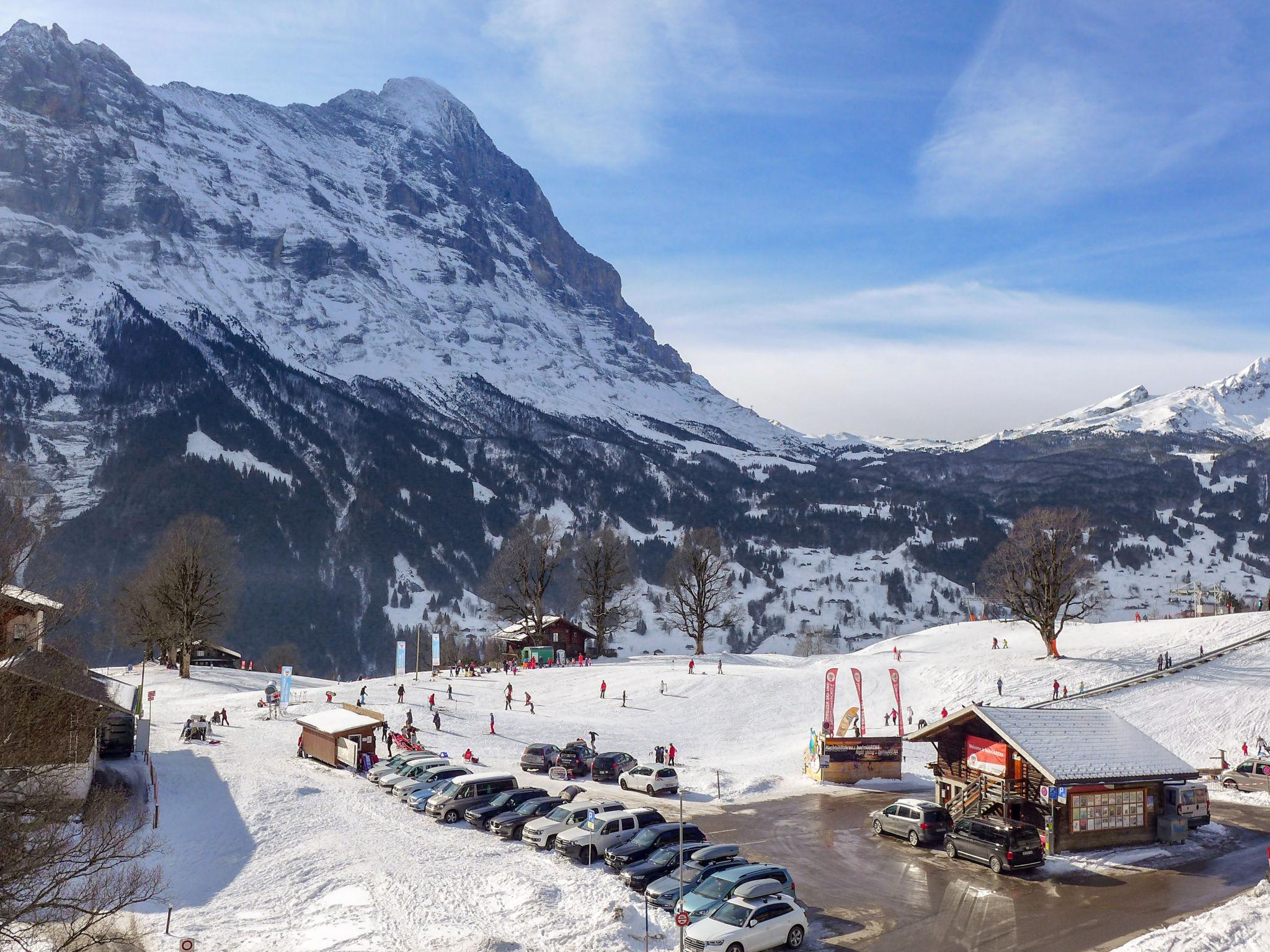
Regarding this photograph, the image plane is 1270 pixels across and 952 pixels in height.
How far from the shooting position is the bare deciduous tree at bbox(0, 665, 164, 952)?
17281 mm

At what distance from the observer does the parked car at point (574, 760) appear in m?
45.0

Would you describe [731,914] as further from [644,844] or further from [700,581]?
[700,581]

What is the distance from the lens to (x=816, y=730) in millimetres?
56812

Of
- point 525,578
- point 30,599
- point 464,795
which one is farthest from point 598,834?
point 525,578

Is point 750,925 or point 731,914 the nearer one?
point 750,925

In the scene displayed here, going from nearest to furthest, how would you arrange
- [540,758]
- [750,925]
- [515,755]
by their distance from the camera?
1. [750,925]
2. [540,758]
3. [515,755]

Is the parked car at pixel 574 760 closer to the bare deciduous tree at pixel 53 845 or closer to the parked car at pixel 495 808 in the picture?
the parked car at pixel 495 808

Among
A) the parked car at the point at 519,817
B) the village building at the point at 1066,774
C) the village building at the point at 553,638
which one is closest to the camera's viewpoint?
the village building at the point at 1066,774

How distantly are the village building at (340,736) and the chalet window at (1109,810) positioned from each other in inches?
1246

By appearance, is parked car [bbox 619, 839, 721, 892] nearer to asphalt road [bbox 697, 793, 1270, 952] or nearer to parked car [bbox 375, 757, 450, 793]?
asphalt road [bbox 697, 793, 1270, 952]

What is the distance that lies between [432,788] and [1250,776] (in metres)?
38.3

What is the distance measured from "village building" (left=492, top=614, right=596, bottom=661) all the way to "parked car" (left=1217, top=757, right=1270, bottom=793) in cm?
5993

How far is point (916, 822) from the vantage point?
3325cm

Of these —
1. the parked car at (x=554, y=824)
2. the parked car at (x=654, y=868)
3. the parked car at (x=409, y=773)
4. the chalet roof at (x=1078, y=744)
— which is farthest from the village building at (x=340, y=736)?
the chalet roof at (x=1078, y=744)
